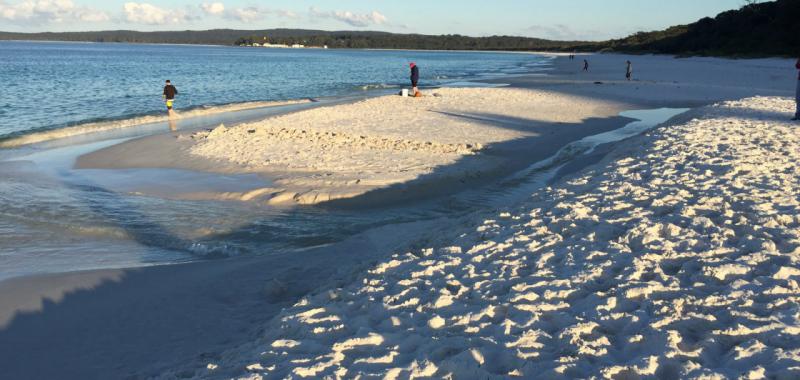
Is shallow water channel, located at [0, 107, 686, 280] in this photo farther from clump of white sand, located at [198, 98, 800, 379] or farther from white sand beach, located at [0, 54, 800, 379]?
clump of white sand, located at [198, 98, 800, 379]

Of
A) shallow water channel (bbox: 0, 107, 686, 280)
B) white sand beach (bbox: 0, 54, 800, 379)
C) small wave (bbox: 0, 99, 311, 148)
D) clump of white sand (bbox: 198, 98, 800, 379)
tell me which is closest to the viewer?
clump of white sand (bbox: 198, 98, 800, 379)

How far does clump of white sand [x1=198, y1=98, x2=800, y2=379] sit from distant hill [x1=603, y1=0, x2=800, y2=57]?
52.7 m

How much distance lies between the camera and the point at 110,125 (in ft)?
67.1

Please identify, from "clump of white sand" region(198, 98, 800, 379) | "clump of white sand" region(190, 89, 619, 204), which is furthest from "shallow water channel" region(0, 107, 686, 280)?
"clump of white sand" region(198, 98, 800, 379)

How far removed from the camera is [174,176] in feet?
37.6

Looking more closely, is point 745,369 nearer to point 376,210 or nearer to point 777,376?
point 777,376

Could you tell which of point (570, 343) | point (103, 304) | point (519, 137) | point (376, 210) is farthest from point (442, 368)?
point (519, 137)

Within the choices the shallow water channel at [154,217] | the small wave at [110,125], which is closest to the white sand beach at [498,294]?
the shallow water channel at [154,217]

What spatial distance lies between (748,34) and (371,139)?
63148mm

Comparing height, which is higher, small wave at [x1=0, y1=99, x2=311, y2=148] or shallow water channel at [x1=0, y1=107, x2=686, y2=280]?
small wave at [x1=0, y1=99, x2=311, y2=148]

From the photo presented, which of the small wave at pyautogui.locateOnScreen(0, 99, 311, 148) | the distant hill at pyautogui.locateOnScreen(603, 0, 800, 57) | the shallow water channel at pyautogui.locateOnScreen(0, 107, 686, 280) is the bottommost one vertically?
the shallow water channel at pyautogui.locateOnScreen(0, 107, 686, 280)

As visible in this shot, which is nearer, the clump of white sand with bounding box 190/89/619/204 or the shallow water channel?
the shallow water channel

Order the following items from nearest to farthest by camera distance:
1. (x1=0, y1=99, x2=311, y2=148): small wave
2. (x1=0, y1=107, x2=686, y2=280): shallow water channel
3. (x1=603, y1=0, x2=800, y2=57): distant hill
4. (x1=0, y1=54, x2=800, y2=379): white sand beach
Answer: (x1=0, y1=54, x2=800, y2=379): white sand beach, (x1=0, y1=107, x2=686, y2=280): shallow water channel, (x1=0, y1=99, x2=311, y2=148): small wave, (x1=603, y1=0, x2=800, y2=57): distant hill

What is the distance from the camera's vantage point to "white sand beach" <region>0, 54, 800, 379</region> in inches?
143
